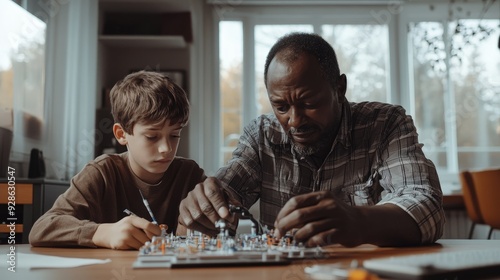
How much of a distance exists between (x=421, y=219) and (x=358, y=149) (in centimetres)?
39

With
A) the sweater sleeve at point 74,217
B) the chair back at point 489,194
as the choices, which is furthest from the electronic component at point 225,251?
the chair back at point 489,194

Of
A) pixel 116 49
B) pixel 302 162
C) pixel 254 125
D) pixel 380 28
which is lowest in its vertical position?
pixel 302 162

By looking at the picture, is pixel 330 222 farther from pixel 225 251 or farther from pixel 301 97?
pixel 301 97

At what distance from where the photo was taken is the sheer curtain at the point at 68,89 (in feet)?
9.80

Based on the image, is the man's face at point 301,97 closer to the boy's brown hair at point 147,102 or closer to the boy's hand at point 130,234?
the boy's brown hair at point 147,102

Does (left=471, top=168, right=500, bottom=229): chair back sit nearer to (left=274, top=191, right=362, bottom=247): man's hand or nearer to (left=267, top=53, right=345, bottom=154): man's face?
(left=267, top=53, right=345, bottom=154): man's face

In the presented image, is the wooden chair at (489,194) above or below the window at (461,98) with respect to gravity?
below

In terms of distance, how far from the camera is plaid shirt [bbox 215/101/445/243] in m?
1.30

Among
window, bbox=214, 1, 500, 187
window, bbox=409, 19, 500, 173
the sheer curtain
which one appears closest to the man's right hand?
the sheer curtain

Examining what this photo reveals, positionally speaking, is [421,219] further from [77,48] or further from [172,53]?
[172,53]

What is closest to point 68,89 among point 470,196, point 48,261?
point 48,261

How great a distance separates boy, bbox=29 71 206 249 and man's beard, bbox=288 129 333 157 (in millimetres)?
305

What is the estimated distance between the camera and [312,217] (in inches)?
33.2

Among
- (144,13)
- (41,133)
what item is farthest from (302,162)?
(144,13)
